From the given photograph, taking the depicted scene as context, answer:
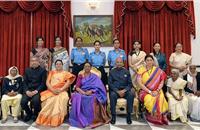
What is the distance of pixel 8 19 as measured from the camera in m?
6.58

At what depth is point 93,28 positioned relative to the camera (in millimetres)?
6637

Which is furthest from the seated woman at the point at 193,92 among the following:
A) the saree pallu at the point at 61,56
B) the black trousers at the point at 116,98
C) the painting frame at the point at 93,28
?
the saree pallu at the point at 61,56

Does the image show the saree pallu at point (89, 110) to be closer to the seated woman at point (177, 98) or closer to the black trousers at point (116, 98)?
the black trousers at point (116, 98)

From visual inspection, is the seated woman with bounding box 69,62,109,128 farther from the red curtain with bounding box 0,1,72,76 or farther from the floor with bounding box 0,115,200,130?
the red curtain with bounding box 0,1,72,76

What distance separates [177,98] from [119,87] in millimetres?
972

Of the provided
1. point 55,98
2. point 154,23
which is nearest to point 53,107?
point 55,98

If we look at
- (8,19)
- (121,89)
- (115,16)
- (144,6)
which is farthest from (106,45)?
(8,19)

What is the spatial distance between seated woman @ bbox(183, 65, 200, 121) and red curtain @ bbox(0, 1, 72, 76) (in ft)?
8.88

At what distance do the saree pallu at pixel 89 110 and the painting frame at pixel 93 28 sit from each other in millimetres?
1956

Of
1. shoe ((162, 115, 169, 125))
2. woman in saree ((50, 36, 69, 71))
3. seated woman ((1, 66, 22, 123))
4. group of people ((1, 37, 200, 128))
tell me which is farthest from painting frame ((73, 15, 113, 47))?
shoe ((162, 115, 169, 125))

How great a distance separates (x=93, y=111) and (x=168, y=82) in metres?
1.43

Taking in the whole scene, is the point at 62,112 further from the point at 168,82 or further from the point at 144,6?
the point at 144,6

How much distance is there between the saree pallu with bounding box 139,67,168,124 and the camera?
4777 millimetres

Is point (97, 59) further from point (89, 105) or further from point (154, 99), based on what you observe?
point (154, 99)
